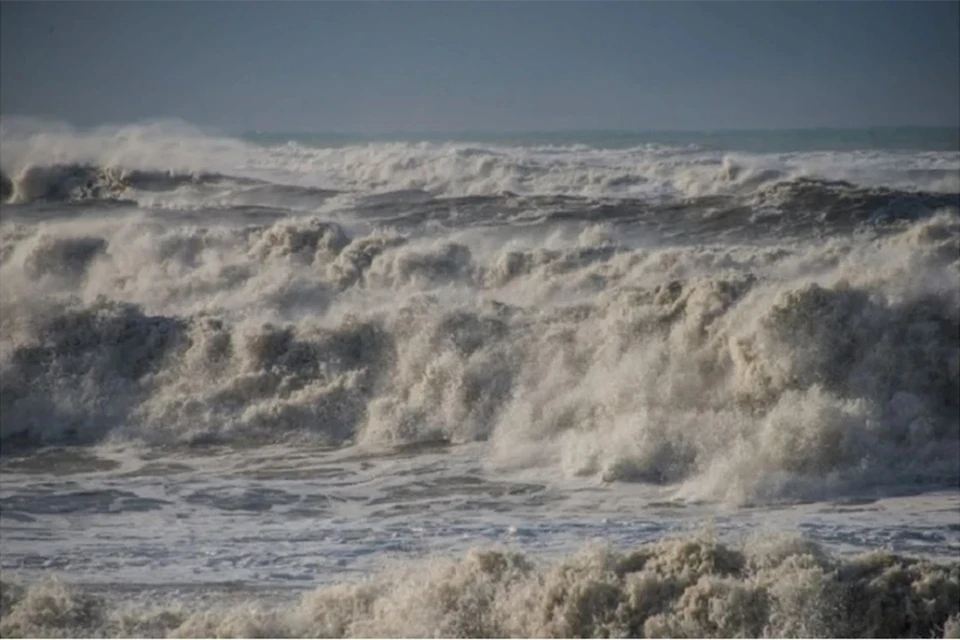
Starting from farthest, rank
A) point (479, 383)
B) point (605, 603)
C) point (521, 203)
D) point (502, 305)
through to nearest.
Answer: point (521, 203)
point (502, 305)
point (479, 383)
point (605, 603)

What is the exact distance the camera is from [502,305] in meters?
6.11

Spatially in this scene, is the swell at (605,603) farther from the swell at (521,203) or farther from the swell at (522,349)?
the swell at (521,203)

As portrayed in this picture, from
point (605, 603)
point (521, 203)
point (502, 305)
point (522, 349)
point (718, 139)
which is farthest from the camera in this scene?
point (521, 203)

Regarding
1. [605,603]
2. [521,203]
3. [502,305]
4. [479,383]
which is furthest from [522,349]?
[605,603]

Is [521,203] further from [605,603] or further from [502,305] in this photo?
[605,603]

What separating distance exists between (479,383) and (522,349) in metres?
0.33

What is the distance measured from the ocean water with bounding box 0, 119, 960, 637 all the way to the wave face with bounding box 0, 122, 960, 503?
2 centimetres

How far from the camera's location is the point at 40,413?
540 cm

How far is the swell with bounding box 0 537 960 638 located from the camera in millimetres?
2916

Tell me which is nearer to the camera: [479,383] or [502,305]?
[479,383]

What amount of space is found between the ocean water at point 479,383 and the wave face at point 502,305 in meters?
0.02

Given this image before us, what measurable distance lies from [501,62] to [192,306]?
85.1 inches

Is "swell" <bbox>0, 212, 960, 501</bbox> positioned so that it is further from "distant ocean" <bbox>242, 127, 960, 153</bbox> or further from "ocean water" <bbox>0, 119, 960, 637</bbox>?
"distant ocean" <bbox>242, 127, 960, 153</bbox>

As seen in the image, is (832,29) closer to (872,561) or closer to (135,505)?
(872,561)
